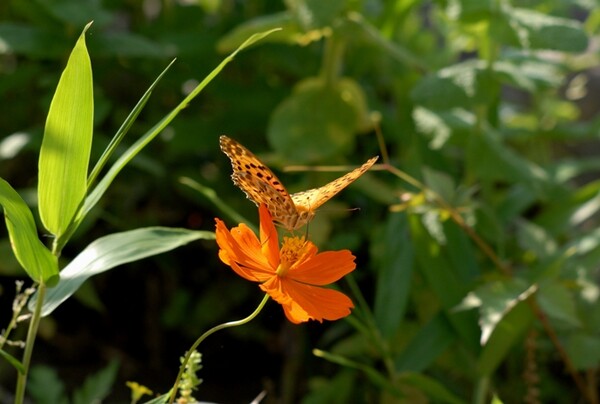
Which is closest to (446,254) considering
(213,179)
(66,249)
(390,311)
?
(390,311)

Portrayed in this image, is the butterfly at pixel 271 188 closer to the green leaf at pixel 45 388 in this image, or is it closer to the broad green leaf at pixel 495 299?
the broad green leaf at pixel 495 299

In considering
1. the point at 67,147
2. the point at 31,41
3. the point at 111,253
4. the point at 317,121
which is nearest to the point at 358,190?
the point at 317,121

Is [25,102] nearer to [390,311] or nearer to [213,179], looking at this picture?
[213,179]

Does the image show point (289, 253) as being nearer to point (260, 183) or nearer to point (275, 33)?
point (260, 183)

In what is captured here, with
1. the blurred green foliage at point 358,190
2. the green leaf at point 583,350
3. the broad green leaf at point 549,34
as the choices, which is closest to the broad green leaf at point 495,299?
the blurred green foliage at point 358,190

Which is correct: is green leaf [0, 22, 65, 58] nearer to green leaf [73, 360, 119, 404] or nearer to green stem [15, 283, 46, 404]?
green leaf [73, 360, 119, 404]

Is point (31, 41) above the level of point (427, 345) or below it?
above
